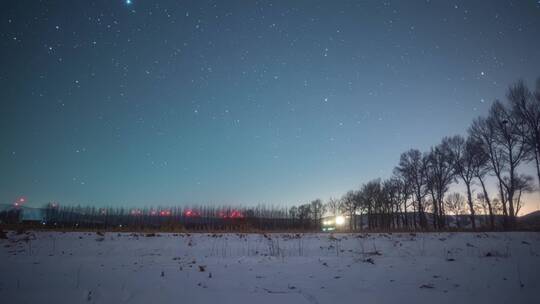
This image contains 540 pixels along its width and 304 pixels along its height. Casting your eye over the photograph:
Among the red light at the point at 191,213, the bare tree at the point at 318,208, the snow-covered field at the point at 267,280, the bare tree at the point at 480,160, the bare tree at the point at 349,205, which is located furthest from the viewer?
the bare tree at the point at 318,208

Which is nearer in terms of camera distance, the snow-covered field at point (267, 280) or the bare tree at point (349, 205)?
the snow-covered field at point (267, 280)

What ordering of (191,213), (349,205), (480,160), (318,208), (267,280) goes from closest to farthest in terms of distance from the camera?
1. (267,280)
2. (480,160)
3. (191,213)
4. (349,205)
5. (318,208)

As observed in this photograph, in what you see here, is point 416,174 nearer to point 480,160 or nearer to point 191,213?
point 480,160

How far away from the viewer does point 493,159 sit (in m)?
34.0

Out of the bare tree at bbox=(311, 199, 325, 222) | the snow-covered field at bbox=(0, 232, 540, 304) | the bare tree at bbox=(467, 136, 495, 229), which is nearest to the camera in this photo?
the snow-covered field at bbox=(0, 232, 540, 304)

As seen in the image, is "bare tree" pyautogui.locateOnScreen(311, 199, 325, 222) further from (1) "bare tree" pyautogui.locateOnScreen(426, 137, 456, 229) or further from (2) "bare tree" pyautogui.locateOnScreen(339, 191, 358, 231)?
(1) "bare tree" pyautogui.locateOnScreen(426, 137, 456, 229)

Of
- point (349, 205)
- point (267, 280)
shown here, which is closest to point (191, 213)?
point (349, 205)

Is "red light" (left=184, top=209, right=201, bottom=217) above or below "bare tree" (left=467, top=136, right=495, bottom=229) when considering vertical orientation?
below

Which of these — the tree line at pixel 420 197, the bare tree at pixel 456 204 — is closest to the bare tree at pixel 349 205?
the tree line at pixel 420 197

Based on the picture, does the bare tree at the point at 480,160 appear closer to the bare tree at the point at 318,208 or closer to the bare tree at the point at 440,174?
the bare tree at the point at 440,174

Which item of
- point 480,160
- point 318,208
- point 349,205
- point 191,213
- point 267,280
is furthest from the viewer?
point 318,208

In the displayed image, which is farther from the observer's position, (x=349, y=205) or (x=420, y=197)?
(x=349, y=205)

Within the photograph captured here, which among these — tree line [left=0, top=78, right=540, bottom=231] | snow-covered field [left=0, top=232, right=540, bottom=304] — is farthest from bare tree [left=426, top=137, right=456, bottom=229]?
snow-covered field [left=0, top=232, right=540, bottom=304]

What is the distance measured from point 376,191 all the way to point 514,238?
50.0 m
